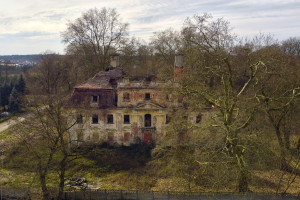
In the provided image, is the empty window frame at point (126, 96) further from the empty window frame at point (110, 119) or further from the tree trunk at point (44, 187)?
the tree trunk at point (44, 187)

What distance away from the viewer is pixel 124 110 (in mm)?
24719

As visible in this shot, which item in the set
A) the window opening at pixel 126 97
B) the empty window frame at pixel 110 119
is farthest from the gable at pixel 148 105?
the empty window frame at pixel 110 119

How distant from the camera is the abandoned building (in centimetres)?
2438

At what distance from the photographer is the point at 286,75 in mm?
19625

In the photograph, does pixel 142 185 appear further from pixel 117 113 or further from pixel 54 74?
pixel 54 74

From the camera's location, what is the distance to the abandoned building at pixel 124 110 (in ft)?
80.0

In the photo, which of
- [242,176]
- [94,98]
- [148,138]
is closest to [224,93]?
[242,176]

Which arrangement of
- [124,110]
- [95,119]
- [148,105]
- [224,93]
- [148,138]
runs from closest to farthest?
Result: [224,93] → [148,105] → [124,110] → [95,119] → [148,138]

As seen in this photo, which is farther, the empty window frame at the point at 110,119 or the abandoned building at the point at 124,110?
the empty window frame at the point at 110,119

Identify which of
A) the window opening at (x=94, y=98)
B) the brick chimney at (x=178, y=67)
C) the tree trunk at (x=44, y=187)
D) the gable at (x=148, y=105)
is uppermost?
the brick chimney at (x=178, y=67)

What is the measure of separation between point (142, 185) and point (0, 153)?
16609 millimetres

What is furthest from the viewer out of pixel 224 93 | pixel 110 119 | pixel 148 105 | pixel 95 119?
pixel 110 119

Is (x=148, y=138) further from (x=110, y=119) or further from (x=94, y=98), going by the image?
(x=94, y=98)

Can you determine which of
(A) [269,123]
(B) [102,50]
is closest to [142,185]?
(A) [269,123]
